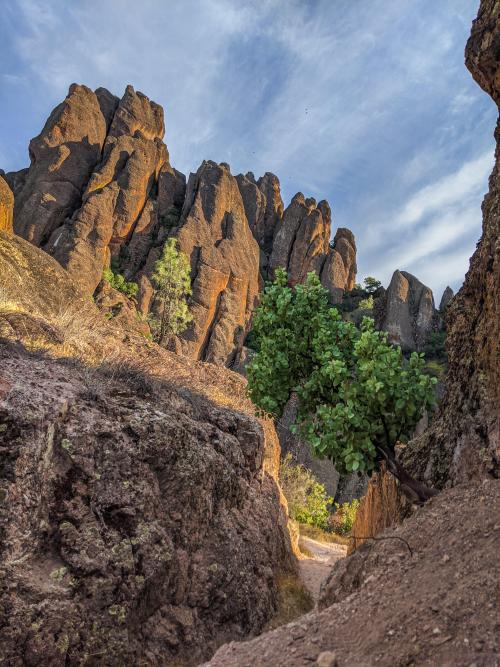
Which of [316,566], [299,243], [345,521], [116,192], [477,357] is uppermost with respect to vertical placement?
[299,243]

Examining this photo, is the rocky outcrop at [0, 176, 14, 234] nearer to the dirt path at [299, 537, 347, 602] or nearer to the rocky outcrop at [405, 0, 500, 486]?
the rocky outcrop at [405, 0, 500, 486]

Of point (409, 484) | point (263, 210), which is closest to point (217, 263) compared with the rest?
point (263, 210)

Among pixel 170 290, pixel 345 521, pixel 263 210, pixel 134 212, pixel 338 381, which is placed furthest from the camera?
pixel 263 210

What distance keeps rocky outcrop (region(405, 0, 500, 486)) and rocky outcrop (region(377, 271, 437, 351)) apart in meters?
58.5

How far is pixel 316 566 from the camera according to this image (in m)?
16.7

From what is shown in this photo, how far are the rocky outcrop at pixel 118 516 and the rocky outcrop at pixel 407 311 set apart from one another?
191ft

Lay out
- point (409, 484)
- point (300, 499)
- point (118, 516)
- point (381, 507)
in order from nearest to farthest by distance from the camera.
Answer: point (409, 484), point (118, 516), point (381, 507), point (300, 499)

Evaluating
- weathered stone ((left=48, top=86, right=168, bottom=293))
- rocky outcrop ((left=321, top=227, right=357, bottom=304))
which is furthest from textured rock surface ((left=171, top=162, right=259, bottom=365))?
rocky outcrop ((left=321, top=227, right=357, bottom=304))

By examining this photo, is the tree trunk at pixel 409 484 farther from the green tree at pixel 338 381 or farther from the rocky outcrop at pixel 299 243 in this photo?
the rocky outcrop at pixel 299 243

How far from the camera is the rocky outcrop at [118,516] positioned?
5.67 meters

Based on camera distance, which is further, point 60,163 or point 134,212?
point 134,212

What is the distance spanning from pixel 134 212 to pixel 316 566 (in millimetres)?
53282

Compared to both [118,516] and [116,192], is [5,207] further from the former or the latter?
[116,192]

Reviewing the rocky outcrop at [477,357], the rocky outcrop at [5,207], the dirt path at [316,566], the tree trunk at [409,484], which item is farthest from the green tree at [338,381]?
the rocky outcrop at [5,207]
